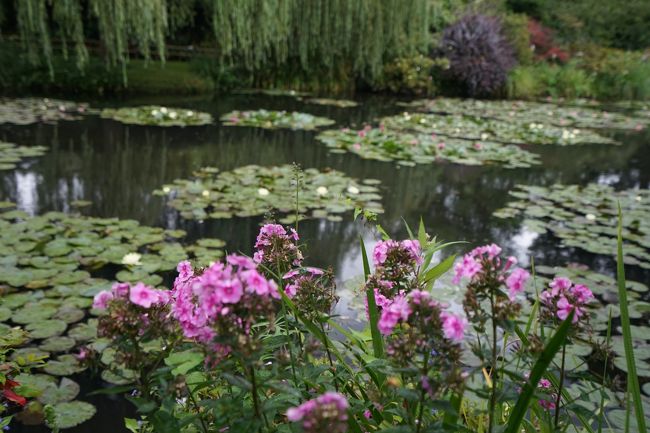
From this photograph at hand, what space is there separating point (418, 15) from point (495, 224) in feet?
22.4

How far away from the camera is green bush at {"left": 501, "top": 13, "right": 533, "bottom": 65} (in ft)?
41.0

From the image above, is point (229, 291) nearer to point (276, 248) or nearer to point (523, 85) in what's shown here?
point (276, 248)

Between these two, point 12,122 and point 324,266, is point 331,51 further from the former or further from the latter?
point 324,266

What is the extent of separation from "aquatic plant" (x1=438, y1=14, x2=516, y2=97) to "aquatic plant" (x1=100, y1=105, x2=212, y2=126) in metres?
6.21

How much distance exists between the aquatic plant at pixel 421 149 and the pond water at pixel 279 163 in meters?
0.12

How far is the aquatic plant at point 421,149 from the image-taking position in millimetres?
5262

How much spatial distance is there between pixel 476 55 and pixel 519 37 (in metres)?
2.99

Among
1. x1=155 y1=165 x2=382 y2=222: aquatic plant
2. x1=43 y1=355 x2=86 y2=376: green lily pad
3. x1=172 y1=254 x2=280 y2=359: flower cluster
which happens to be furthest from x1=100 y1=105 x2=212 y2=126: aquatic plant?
x1=172 y1=254 x2=280 y2=359: flower cluster

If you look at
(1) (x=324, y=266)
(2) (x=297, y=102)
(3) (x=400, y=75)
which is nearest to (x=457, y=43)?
(3) (x=400, y=75)

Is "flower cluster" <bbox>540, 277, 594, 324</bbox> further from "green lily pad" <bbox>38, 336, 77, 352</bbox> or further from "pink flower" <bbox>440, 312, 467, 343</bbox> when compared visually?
"green lily pad" <bbox>38, 336, 77, 352</bbox>

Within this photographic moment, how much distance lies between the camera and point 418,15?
30.5ft

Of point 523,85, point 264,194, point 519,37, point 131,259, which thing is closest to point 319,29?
point 523,85

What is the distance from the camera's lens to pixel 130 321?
2.59ft

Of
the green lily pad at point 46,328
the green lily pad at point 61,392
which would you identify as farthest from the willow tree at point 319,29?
the green lily pad at point 61,392
